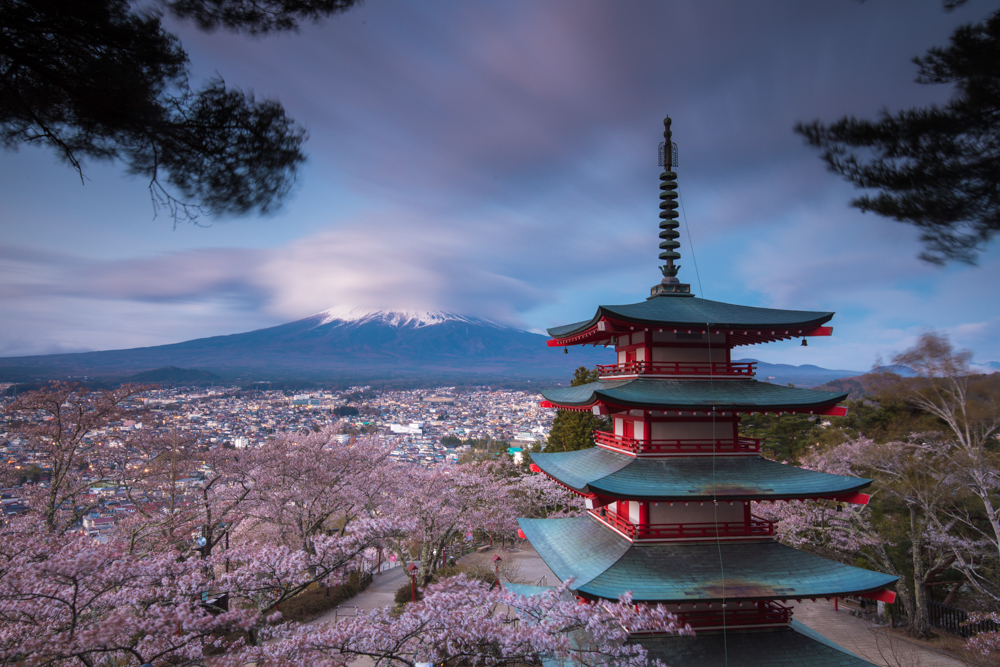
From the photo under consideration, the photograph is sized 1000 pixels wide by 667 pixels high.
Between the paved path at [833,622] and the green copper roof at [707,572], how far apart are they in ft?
11.6

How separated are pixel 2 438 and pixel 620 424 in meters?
17.4

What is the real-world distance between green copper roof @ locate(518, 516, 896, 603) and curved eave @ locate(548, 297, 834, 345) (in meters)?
4.00

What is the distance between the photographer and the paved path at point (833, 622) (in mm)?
12450

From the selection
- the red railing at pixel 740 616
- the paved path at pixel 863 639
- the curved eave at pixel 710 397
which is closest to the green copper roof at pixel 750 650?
the red railing at pixel 740 616

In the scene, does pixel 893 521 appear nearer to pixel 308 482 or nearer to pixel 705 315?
pixel 705 315

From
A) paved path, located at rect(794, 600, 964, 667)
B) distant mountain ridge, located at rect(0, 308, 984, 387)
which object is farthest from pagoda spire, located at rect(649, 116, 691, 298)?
distant mountain ridge, located at rect(0, 308, 984, 387)

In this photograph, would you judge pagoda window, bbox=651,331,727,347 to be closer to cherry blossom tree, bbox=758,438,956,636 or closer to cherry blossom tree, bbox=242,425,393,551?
cherry blossom tree, bbox=758,438,956,636

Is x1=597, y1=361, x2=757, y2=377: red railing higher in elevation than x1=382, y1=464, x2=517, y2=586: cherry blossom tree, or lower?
higher

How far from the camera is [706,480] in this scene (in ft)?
28.3

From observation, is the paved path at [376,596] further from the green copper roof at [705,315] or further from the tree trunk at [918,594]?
the tree trunk at [918,594]

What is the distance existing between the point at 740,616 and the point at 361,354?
15189cm

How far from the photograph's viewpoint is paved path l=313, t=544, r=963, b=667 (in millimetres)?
12450

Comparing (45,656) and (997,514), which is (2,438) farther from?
(997,514)

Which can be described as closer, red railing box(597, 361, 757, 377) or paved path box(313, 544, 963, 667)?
red railing box(597, 361, 757, 377)
